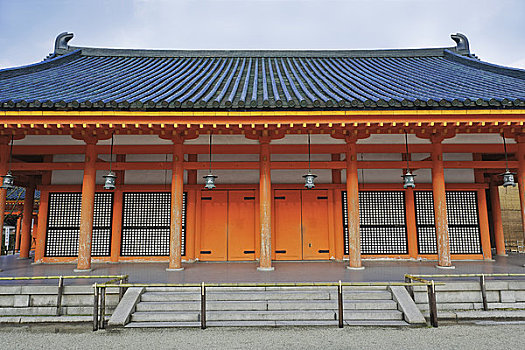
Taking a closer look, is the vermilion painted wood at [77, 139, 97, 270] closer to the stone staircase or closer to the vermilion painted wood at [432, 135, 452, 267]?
the stone staircase

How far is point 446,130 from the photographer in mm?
7352

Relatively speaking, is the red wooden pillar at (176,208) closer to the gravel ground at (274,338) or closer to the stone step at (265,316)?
the stone step at (265,316)

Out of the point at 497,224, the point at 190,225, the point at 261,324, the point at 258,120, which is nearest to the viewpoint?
the point at 261,324

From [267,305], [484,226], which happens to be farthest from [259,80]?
[484,226]

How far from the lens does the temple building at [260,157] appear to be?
6.62 metres

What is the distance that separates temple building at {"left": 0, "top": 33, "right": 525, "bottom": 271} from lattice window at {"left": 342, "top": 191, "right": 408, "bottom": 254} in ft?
0.13

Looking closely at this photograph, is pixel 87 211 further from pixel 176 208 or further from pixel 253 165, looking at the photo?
pixel 253 165

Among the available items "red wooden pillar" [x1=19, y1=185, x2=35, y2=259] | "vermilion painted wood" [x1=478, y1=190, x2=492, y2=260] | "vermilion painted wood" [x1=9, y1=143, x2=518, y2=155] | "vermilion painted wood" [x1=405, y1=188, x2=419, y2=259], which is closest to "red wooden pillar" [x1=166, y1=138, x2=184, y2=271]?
"vermilion painted wood" [x1=9, y1=143, x2=518, y2=155]

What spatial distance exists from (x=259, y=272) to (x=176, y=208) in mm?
2421

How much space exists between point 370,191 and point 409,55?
7156 millimetres

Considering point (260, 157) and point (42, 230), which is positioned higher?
point (260, 157)

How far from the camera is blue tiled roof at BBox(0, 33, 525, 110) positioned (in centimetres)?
658

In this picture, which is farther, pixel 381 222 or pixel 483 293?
pixel 381 222

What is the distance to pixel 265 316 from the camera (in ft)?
17.4
